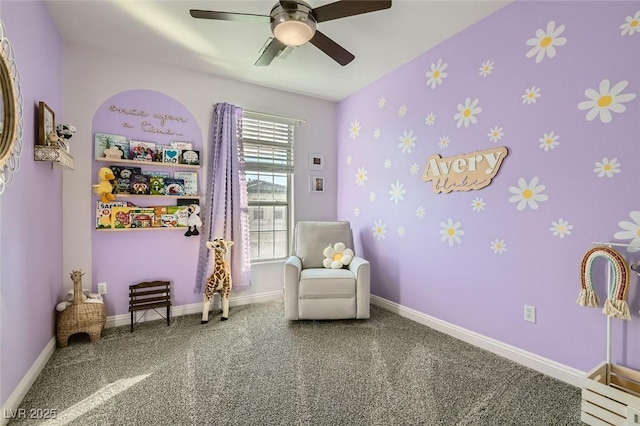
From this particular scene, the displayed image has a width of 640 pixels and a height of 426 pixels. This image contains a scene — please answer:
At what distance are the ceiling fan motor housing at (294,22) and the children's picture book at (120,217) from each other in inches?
82.7

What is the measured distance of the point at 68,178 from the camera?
2.58m

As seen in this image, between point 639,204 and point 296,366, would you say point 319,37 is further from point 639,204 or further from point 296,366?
point 296,366

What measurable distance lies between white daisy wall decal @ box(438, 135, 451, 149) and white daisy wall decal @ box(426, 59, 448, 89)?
0.49 m

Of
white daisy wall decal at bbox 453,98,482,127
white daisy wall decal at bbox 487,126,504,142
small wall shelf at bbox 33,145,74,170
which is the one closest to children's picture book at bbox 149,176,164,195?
small wall shelf at bbox 33,145,74,170

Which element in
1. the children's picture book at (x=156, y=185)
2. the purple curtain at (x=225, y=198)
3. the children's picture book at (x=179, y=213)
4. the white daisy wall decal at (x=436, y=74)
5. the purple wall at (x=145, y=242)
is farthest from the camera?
the purple curtain at (x=225, y=198)

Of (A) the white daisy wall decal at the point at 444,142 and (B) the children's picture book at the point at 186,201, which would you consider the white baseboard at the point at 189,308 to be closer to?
(B) the children's picture book at the point at 186,201

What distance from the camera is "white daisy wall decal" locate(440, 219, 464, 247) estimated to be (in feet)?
8.22

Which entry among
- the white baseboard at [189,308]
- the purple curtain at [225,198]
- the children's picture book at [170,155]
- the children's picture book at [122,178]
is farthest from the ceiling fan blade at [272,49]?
the white baseboard at [189,308]

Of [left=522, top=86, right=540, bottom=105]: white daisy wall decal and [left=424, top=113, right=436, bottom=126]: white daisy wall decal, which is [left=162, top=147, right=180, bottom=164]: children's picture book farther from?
[left=522, top=86, right=540, bottom=105]: white daisy wall decal

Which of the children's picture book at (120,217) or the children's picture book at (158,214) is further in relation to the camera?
the children's picture book at (158,214)

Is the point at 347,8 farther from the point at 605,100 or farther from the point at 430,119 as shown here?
the point at 605,100

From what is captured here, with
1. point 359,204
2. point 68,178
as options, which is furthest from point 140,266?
point 359,204

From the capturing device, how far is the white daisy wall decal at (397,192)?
9.96 ft

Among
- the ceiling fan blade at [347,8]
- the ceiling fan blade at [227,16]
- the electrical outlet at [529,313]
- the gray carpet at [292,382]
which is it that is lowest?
the gray carpet at [292,382]
